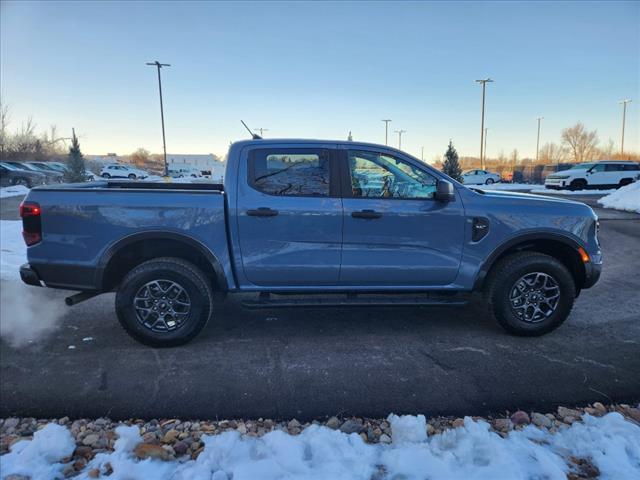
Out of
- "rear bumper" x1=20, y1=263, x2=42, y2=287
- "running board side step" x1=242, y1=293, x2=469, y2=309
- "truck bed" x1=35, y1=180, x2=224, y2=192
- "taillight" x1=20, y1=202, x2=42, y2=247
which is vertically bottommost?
"running board side step" x1=242, y1=293, x2=469, y2=309

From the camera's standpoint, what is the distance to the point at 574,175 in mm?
24547

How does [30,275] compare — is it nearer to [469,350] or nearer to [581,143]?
[469,350]

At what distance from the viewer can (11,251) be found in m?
7.46

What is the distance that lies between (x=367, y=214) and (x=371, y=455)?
2107 mm

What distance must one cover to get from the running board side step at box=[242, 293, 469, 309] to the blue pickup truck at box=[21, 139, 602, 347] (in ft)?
0.06

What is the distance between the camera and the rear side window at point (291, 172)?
391cm

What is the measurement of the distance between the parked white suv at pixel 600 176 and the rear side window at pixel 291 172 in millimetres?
25443

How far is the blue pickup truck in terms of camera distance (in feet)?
12.2

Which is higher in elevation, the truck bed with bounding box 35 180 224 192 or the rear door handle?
the truck bed with bounding box 35 180 224 192

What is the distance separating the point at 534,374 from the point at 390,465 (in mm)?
1815

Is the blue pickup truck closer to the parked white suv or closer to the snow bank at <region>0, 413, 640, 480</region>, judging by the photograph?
the snow bank at <region>0, 413, 640, 480</region>

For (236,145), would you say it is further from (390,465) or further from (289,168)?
(390,465)

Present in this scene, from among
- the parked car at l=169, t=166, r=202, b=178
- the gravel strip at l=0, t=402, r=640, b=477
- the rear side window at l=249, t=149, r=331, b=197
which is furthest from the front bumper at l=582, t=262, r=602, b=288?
the parked car at l=169, t=166, r=202, b=178

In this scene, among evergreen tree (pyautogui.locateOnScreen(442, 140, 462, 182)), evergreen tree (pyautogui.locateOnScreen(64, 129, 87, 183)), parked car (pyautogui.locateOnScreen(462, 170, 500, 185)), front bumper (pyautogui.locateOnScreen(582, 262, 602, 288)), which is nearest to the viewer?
front bumper (pyautogui.locateOnScreen(582, 262, 602, 288))
